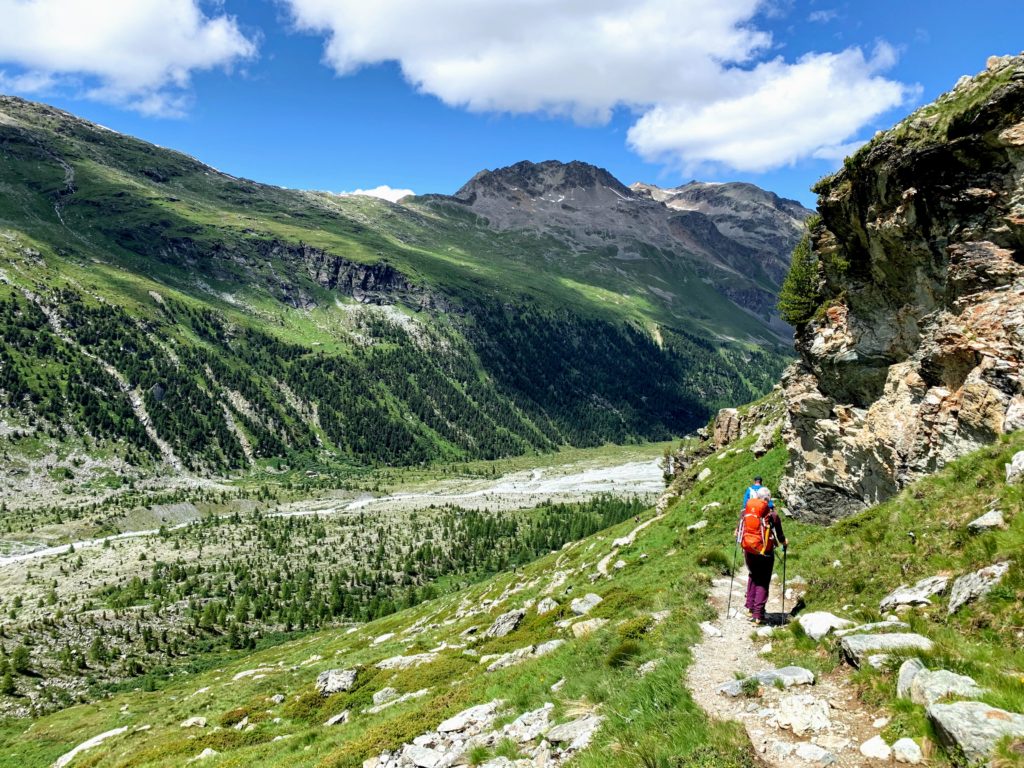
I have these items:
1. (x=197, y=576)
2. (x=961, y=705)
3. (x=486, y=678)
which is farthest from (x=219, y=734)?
(x=197, y=576)

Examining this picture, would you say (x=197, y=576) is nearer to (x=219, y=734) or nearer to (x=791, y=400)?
(x=219, y=734)

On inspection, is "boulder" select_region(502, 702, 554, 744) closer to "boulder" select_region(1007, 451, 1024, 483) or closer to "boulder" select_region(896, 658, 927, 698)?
"boulder" select_region(896, 658, 927, 698)

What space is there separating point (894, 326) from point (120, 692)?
7804cm

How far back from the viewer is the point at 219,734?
2455cm

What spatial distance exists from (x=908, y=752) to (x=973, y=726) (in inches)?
41.1

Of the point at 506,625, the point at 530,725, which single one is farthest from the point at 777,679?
the point at 506,625

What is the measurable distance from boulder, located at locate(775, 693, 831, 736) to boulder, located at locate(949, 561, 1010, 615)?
3975mm

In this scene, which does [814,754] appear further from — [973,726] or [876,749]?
[973,726]

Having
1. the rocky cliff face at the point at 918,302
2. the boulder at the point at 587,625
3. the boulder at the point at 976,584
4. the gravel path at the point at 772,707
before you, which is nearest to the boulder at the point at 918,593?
the boulder at the point at 976,584

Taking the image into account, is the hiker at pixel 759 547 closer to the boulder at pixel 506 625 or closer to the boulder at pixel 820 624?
the boulder at pixel 820 624

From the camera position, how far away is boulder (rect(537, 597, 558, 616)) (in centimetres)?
3120

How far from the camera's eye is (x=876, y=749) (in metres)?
7.73

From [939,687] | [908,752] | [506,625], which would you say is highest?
[939,687]

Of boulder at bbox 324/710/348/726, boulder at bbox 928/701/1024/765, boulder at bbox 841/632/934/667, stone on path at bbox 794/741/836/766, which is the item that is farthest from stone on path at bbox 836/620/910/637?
boulder at bbox 324/710/348/726
